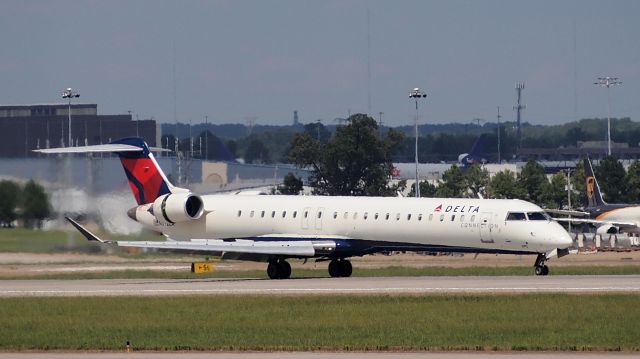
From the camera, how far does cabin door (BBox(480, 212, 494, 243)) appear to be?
50.2 meters

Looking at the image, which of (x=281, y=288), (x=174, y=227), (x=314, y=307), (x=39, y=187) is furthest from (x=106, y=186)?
(x=314, y=307)

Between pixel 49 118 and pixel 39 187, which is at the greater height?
pixel 49 118

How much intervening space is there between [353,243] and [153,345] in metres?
24.0

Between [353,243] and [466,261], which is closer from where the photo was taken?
[353,243]

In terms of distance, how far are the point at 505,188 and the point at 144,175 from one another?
61800 mm

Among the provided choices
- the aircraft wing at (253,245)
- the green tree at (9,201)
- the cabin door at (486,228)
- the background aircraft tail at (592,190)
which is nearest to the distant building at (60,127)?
the background aircraft tail at (592,190)

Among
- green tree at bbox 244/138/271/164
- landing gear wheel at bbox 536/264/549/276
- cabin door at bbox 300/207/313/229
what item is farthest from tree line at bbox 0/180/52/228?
green tree at bbox 244/138/271/164

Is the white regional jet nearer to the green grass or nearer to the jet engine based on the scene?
the green grass

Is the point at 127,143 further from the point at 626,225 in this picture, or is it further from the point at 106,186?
the point at 626,225

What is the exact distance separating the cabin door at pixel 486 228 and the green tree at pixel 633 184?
236 ft

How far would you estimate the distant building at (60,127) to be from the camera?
122m

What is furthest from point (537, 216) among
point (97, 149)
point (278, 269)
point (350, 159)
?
point (350, 159)

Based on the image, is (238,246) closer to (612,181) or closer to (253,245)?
(253,245)

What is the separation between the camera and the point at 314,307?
3778cm
